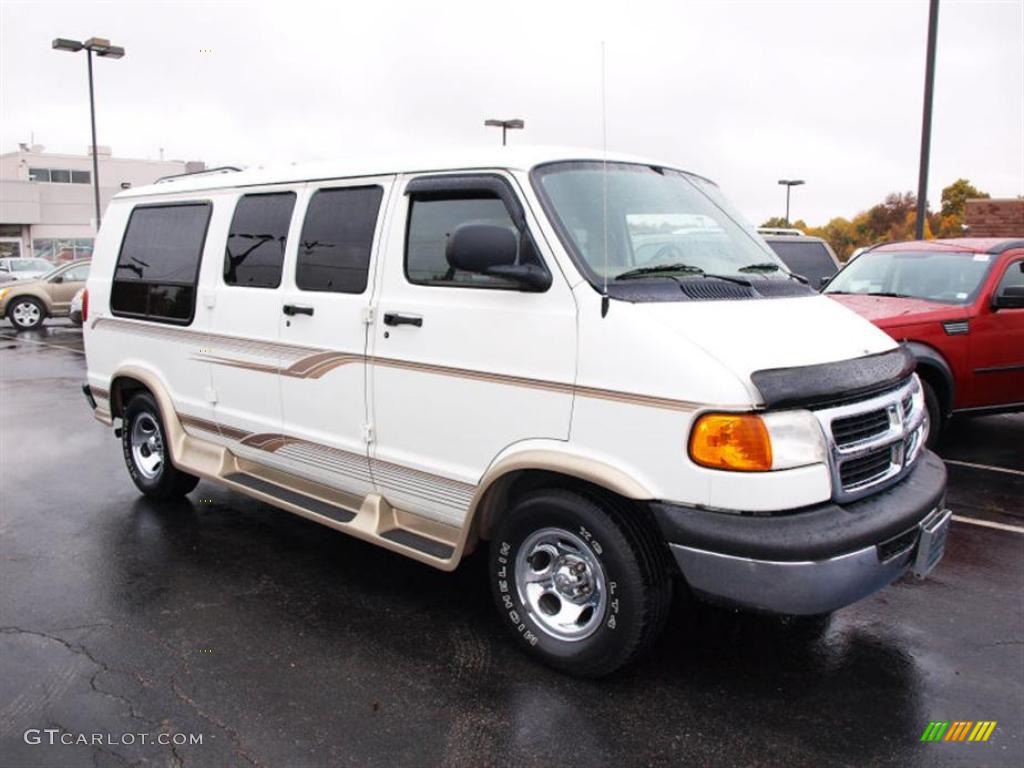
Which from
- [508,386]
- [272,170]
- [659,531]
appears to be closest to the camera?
[659,531]

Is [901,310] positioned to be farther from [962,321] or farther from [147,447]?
[147,447]

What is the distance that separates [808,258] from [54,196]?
5141cm

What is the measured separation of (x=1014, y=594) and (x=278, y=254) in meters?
4.46

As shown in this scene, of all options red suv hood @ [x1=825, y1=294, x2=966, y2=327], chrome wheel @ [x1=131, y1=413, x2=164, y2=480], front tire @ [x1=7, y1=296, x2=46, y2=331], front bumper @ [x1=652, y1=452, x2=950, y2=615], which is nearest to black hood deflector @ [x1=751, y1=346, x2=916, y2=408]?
front bumper @ [x1=652, y1=452, x2=950, y2=615]

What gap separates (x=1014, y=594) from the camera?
457 cm

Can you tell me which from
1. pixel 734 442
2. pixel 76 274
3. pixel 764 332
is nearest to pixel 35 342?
pixel 76 274

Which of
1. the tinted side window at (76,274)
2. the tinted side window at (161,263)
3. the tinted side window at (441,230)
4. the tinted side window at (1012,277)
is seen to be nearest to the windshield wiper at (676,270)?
the tinted side window at (441,230)

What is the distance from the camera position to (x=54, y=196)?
171 feet

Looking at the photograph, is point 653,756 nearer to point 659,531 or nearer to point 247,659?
point 659,531

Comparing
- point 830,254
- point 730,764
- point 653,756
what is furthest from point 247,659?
point 830,254

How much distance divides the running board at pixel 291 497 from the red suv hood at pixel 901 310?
465 centimetres

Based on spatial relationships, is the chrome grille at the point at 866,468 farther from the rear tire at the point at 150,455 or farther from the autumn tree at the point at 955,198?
the autumn tree at the point at 955,198

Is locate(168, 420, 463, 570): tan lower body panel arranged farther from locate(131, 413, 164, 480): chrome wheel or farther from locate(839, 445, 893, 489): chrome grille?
locate(839, 445, 893, 489): chrome grille

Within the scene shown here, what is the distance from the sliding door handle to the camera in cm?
391
